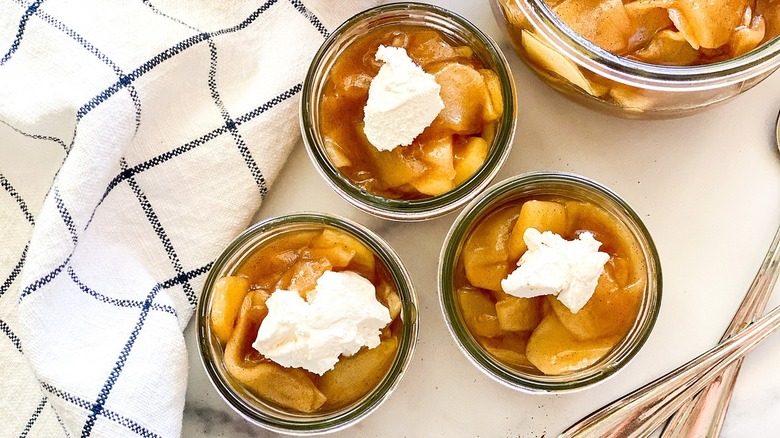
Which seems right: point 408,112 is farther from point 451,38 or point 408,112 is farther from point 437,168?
point 451,38

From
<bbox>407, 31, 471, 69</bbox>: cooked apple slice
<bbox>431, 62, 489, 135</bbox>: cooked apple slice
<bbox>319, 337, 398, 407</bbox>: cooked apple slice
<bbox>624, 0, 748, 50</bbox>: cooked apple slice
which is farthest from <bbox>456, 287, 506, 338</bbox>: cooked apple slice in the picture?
<bbox>624, 0, 748, 50</bbox>: cooked apple slice

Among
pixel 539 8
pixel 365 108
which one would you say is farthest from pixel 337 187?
pixel 539 8

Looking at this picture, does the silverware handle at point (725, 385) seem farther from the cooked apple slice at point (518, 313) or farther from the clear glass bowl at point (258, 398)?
the clear glass bowl at point (258, 398)

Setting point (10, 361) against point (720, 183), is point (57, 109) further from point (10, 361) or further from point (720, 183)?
point (720, 183)

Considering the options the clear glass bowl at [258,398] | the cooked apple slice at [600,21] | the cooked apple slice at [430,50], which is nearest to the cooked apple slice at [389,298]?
the clear glass bowl at [258,398]

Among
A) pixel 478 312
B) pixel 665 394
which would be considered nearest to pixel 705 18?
pixel 478 312

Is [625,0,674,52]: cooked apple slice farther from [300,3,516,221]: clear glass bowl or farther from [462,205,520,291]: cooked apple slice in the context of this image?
[462,205,520,291]: cooked apple slice

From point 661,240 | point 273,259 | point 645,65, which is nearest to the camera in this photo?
point 645,65
